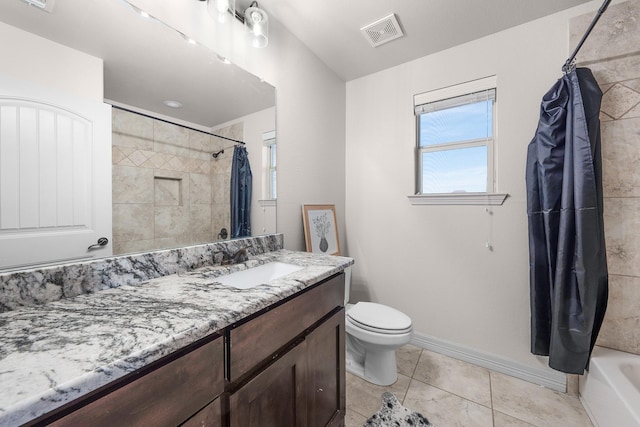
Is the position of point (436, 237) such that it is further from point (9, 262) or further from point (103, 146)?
point (9, 262)

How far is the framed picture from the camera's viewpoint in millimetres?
1979

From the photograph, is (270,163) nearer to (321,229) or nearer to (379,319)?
(321,229)

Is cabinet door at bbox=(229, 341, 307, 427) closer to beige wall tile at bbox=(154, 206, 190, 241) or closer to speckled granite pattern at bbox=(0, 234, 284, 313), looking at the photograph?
speckled granite pattern at bbox=(0, 234, 284, 313)

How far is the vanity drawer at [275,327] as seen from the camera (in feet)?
2.50

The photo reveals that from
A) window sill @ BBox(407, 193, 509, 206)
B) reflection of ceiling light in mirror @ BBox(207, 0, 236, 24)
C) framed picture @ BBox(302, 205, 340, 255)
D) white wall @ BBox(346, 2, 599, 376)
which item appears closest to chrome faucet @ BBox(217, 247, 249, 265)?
framed picture @ BBox(302, 205, 340, 255)

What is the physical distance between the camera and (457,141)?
2.05 m

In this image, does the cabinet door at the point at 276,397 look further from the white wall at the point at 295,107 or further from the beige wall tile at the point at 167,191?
the white wall at the point at 295,107

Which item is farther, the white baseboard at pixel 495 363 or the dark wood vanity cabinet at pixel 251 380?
the white baseboard at pixel 495 363

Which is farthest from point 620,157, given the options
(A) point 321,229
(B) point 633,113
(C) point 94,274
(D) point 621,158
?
(C) point 94,274

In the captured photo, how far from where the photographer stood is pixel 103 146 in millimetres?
957

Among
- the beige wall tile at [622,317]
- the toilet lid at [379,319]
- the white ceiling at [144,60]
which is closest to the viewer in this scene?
the white ceiling at [144,60]

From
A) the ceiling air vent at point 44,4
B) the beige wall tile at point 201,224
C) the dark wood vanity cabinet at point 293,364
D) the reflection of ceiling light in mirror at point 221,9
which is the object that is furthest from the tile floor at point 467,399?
the reflection of ceiling light in mirror at point 221,9

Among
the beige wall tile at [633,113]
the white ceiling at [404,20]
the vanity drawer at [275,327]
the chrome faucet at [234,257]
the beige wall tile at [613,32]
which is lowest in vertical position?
the vanity drawer at [275,327]

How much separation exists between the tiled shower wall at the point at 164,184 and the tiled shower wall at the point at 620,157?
219 cm
